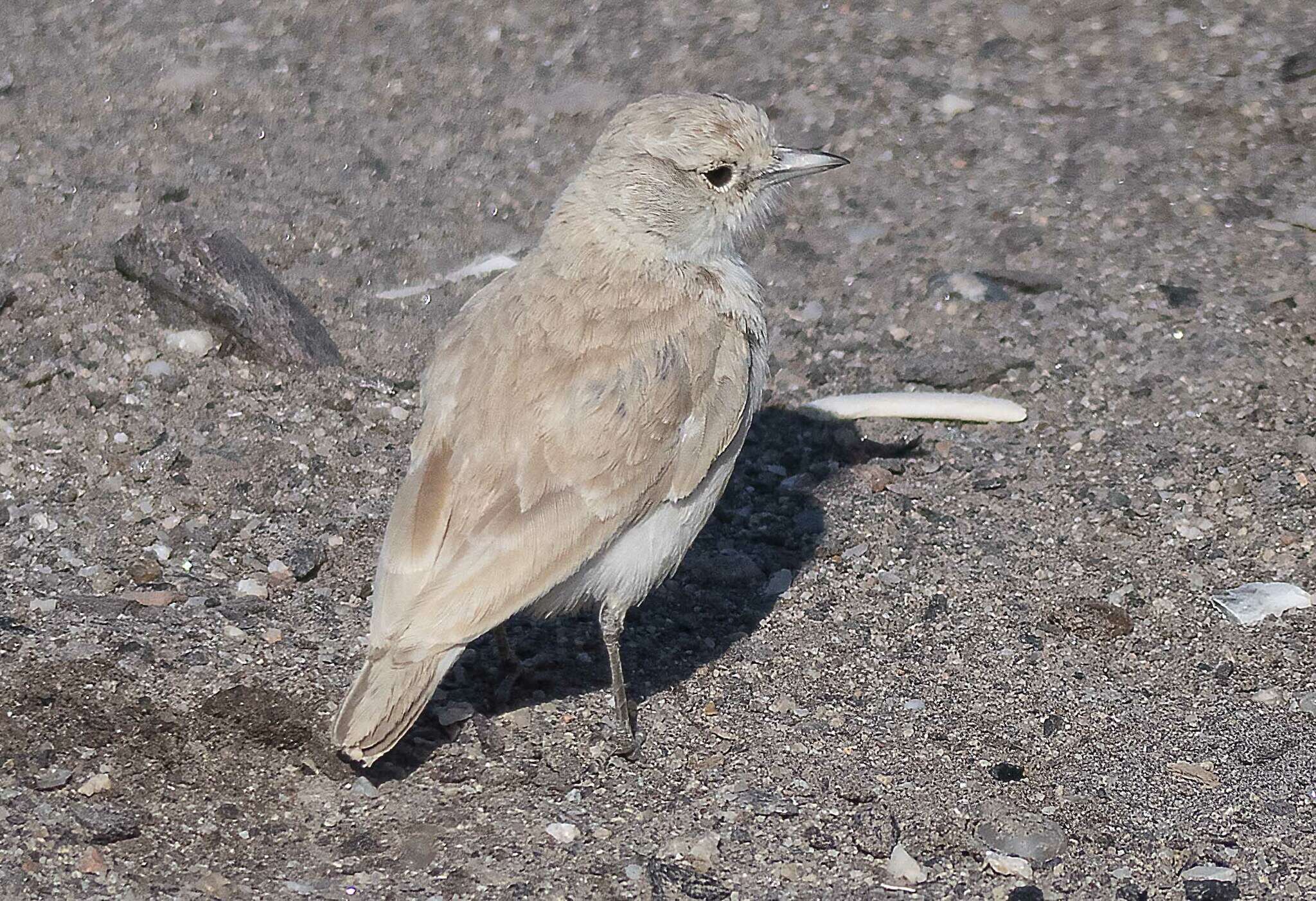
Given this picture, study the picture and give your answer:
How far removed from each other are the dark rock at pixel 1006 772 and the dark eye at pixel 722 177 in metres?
1.79

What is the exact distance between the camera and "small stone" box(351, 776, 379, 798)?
13.4 ft

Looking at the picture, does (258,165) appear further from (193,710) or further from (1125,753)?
(1125,753)

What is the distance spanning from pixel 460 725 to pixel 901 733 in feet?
3.95

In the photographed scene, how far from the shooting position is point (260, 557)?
16.5 feet

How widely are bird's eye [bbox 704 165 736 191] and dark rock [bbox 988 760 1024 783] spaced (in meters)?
1.78

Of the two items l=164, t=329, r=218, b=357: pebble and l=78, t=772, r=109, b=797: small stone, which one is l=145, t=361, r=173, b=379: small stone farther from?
l=78, t=772, r=109, b=797: small stone

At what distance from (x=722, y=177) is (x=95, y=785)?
235cm

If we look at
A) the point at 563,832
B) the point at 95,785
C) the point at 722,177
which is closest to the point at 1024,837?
the point at 563,832

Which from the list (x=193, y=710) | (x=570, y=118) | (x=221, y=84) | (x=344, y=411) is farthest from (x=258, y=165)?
(x=193, y=710)

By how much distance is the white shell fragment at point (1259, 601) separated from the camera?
484cm

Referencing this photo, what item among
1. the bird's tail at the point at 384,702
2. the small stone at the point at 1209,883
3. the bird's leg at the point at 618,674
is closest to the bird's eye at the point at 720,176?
the bird's leg at the point at 618,674

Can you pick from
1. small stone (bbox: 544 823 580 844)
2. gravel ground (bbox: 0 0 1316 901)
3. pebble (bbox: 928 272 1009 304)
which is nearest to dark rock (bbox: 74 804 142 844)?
gravel ground (bbox: 0 0 1316 901)

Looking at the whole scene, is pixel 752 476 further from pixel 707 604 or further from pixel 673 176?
pixel 673 176

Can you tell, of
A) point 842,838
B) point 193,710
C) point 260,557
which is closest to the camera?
point 842,838
